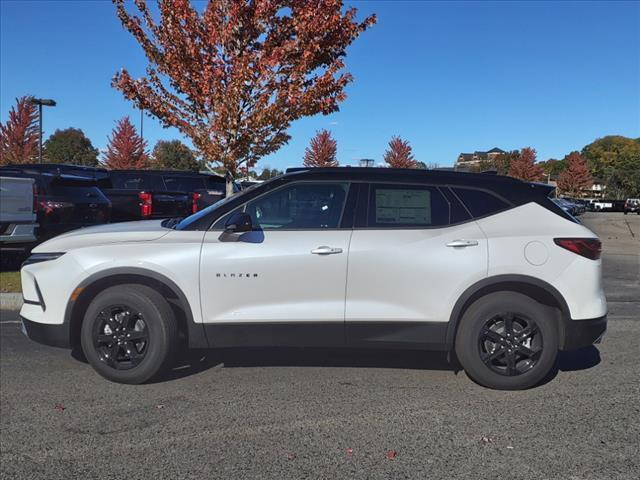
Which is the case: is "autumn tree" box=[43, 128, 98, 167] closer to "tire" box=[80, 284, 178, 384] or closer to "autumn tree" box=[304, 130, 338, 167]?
"autumn tree" box=[304, 130, 338, 167]

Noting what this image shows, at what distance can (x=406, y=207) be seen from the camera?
4.49 meters

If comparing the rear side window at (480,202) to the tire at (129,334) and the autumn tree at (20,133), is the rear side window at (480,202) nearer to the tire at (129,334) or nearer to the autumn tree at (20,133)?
the tire at (129,334)

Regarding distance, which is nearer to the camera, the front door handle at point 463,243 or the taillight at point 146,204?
the front door handle at point 463,243

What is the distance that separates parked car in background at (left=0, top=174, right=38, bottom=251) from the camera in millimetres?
8664

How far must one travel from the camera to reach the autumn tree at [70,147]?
6275cm

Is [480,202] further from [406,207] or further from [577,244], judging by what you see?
[577,244]

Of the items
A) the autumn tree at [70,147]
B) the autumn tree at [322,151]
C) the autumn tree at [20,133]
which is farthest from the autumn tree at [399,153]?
the autumn tree at [70,147]

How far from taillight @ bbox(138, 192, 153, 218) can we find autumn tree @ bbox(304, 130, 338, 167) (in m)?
15.6

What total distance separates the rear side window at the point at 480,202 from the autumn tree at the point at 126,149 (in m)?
32.7

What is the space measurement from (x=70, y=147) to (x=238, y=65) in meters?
65.3

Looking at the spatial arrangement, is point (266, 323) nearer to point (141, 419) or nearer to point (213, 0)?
point (141, 419)

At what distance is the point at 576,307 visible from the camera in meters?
4.28

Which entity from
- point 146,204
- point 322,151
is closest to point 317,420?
point 146,204

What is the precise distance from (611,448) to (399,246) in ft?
6.35
